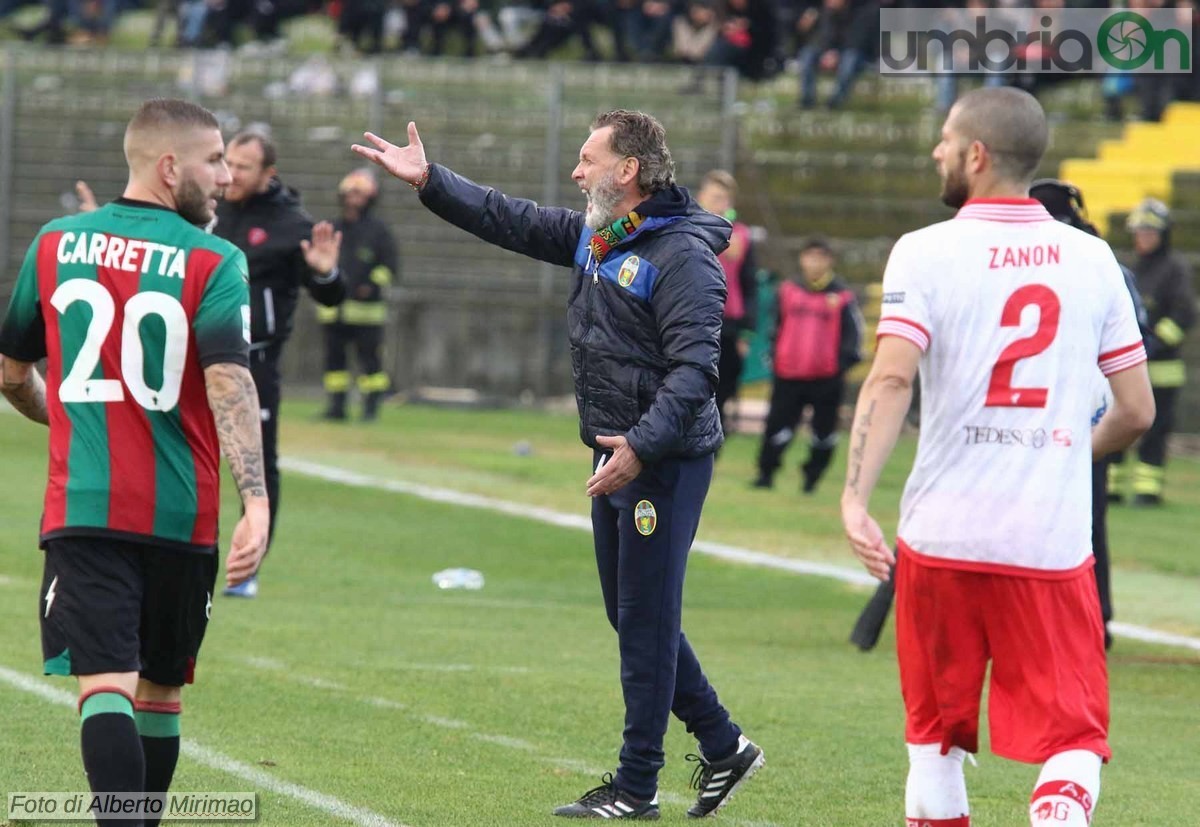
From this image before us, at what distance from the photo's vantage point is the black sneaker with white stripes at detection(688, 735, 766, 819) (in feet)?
20.9

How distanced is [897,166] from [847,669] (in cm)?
1761

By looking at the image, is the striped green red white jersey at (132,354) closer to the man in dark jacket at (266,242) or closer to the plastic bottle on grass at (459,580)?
the man in dark jacket at (266,242)

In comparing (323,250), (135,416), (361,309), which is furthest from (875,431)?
(361,309)

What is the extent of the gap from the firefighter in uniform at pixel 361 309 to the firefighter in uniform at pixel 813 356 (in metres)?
5.66

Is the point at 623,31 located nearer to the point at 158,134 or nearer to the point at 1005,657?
the point at 158,134

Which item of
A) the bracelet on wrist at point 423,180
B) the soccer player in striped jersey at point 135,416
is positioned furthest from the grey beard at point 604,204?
the soccer player in striped jersey at point 135,416

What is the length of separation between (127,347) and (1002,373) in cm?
216

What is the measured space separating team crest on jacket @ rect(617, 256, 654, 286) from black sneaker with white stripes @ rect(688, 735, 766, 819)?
826 millimetres

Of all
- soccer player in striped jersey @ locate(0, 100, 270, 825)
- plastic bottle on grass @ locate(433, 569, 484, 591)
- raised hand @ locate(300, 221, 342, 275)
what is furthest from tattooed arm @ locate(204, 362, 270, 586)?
plastic bottle on grass @ locate(433, 569, 484, 591)

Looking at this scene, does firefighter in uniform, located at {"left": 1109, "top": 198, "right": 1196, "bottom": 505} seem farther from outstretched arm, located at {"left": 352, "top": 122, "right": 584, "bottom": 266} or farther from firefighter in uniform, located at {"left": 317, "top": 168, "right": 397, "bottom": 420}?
outstretched arm, located at {"left": 352, "top": 122, "right": 584, "bottom": 266}

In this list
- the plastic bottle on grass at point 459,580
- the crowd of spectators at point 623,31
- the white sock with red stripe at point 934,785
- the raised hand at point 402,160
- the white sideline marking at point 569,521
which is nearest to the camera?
the white sock with red stripe at point 934,785

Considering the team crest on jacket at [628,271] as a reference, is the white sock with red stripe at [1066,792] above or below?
below

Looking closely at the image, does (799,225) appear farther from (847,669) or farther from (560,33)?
(847,669)

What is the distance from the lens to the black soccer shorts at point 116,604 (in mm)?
4984
